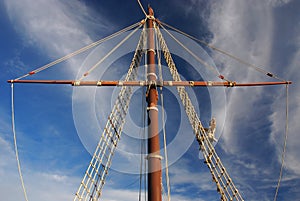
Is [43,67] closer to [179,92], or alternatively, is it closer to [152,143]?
[152,143]

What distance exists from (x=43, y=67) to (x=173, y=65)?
10238 millimetres

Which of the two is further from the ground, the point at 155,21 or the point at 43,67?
the point at 155,21

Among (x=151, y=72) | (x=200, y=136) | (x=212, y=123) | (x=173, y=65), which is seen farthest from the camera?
(x=173, y=65)

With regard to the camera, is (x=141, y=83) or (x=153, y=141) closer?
(x=153, y=141)

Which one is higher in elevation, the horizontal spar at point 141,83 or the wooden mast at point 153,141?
the horizontal spar at point 141,83

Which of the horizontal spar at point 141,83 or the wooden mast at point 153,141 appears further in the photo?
the horizontal spar at point 141,83

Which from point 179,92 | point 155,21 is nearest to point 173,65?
point 179,92

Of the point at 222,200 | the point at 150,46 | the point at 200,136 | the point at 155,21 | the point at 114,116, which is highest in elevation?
the point at 155,21

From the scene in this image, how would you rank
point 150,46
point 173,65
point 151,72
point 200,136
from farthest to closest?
point 173,65 < point 200,136 < point 150,46 < point 151,72

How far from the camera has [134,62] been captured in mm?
18453

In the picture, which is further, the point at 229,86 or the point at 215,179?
the point at 215,179

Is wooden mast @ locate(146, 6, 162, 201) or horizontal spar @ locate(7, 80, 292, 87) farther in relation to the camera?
horizontal spar @ locate(7, 80, 292, 87)

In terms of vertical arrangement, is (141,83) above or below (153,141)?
above

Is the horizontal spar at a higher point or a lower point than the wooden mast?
higher
